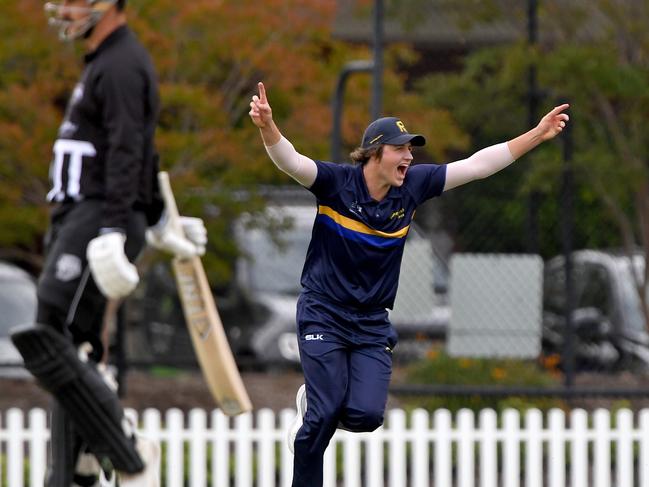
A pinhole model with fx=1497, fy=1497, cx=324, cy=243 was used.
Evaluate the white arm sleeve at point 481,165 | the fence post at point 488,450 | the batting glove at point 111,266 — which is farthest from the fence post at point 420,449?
the batting glove at point 111,266

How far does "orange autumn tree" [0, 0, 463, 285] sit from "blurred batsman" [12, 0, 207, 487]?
15.1 feet

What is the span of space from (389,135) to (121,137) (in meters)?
1.09

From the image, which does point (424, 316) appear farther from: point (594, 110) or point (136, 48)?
point (136, 48)

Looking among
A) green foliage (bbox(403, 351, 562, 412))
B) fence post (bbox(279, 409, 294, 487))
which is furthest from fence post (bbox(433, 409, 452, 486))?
green foliage (bbox(403, 351, 562, 412))

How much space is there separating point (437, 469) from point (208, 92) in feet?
12.7

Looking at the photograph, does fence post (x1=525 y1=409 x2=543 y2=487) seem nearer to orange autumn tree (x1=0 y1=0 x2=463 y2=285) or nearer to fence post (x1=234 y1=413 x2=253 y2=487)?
fence post (x1=234 y1=413 x2=253 y2=487)

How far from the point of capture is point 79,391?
5.96 metres

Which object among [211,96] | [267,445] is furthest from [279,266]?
[267,445]

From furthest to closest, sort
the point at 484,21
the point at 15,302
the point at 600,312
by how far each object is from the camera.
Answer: the point at 15,302 < the point at 600,312 < the point at 484,21

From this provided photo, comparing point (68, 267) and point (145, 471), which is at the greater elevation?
point (68, 267)

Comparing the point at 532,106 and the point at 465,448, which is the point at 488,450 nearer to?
the point at 465,448

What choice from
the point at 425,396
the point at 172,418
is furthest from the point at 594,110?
the point at 172,418

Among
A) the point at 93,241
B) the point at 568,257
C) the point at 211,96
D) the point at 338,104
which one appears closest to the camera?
the point at 93,241

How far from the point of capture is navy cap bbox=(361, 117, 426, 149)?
5.99 metres
